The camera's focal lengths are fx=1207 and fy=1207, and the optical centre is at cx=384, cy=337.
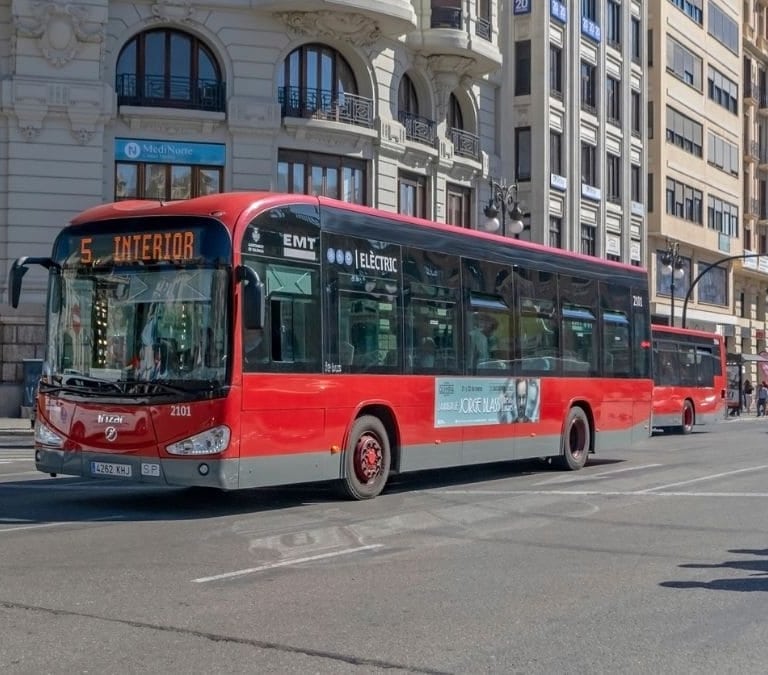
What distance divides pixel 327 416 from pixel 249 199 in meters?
2.55

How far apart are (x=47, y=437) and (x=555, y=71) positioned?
35705mm

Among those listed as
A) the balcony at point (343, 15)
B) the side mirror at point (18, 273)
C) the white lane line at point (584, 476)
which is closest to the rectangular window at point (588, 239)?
the balcony at point (343, 15)

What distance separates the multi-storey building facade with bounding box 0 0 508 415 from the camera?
32.3 m

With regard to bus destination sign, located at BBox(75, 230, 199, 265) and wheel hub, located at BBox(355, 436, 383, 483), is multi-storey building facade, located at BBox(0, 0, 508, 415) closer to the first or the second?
wheel hub, located at BBox(355, 436, 383, 483)

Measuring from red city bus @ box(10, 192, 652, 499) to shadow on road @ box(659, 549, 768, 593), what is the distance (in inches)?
185

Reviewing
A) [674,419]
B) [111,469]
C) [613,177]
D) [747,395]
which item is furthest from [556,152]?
[111,469]

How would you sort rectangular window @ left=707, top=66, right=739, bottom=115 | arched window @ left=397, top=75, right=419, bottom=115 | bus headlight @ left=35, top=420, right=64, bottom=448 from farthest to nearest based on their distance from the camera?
1. rectangular window @ left=707, top=66, right=739, bottom=115
2. arched window @ left=397, top=75, right=419, bottom=115
3. bus headlight @ left=35, top=420, right=64, bottom=448

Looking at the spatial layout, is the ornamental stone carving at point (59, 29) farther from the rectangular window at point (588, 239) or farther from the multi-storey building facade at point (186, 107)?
A: the rectangular window at point (588, 239)

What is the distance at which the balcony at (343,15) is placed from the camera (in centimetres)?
3356

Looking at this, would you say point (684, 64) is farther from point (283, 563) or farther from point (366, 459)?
point (283, 563)

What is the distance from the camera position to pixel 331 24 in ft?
112

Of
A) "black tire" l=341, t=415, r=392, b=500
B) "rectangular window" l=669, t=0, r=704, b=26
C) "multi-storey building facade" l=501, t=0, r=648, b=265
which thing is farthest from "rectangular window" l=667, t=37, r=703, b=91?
"black tire" l=341, t=415, r=392, b=500

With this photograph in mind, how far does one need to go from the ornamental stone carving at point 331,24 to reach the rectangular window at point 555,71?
11.9 meters

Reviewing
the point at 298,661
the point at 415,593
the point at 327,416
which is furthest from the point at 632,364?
the point at 298,661
